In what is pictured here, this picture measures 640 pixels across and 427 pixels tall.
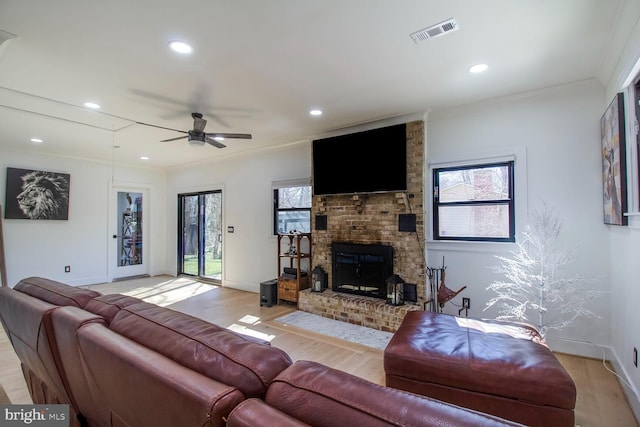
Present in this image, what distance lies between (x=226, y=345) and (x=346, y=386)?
0.42 m

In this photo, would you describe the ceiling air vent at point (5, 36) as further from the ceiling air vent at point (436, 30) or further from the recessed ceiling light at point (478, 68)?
the recessed ceiling light at point (478, 68)

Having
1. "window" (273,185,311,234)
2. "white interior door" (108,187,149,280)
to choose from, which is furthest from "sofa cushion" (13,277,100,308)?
"white interior door" (108,187,149,280)

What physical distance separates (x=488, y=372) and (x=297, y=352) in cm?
188

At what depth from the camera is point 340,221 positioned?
449 cm

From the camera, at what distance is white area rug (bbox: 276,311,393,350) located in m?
3.43

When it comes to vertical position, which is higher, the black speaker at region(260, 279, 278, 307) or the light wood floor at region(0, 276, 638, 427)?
the black speaker at region(260, 279, 278, 307)

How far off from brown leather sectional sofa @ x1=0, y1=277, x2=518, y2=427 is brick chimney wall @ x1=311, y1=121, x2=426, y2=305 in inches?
123

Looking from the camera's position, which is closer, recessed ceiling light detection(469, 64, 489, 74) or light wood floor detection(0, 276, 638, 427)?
light wood floor detection(0, 276, 638, 427)

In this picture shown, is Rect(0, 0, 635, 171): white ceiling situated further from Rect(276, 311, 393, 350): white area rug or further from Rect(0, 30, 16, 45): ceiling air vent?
Rect(276, 311, 393, 350): white area rug

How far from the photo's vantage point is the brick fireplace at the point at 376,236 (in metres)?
3.79

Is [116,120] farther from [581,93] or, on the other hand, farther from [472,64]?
[581,93]

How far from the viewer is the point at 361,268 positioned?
422 cm

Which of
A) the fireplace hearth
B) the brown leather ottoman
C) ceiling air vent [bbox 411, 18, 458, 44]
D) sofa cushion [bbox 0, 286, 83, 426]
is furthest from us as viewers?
the fireplace hearth

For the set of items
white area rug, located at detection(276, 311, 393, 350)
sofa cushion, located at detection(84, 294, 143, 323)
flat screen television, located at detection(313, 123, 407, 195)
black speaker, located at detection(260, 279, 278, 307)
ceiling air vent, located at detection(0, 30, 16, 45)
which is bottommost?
white area rug, located at detection(276, 311, 393, 350)
